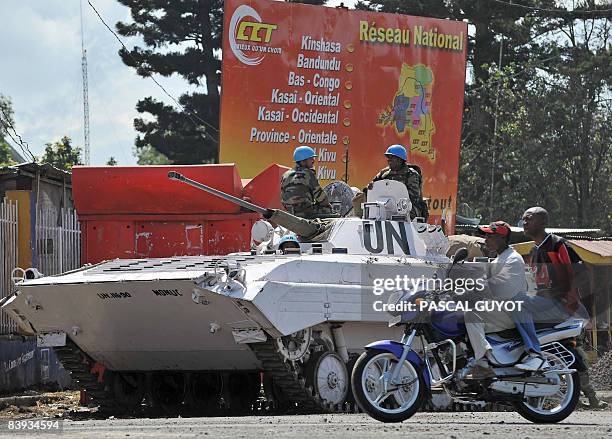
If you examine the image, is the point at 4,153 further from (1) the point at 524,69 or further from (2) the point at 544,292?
(2) the point at 544,292

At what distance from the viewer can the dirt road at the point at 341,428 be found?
8844 millimetres

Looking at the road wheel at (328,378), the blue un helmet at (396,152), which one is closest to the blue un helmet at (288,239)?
the road wheel at (328,378)

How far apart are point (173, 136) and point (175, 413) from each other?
84.0ft

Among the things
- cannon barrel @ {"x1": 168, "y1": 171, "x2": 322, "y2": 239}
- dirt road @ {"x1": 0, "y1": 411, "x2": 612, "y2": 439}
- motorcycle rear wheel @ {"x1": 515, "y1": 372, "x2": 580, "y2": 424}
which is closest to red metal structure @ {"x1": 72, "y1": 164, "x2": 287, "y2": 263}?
cannon barrel @ {"x1": 168, "y1": 171, "x2": 322, "y2": 239}

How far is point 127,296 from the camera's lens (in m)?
13.1

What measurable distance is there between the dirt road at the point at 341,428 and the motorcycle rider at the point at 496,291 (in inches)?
20.2

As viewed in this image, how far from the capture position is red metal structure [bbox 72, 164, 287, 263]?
705 inches

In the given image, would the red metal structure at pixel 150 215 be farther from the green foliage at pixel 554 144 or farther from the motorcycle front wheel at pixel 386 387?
the green foliage at pixel 554 144

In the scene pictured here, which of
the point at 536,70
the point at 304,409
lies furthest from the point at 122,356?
the point at 536,70

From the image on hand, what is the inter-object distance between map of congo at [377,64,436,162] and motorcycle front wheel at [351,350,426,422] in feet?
48.6

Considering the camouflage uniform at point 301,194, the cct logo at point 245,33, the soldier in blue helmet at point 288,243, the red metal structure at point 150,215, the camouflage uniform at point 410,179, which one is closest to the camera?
the soldier in blue helmet at point 288,243

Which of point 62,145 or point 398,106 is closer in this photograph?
point 398,106

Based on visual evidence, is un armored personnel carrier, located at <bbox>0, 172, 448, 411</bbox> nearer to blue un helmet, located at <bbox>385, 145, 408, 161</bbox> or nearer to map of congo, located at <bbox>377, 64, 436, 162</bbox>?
blue un helmet, located at <bbox>385, 145, 408, 161</bbox>

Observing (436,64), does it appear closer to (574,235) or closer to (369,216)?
(574,235)
